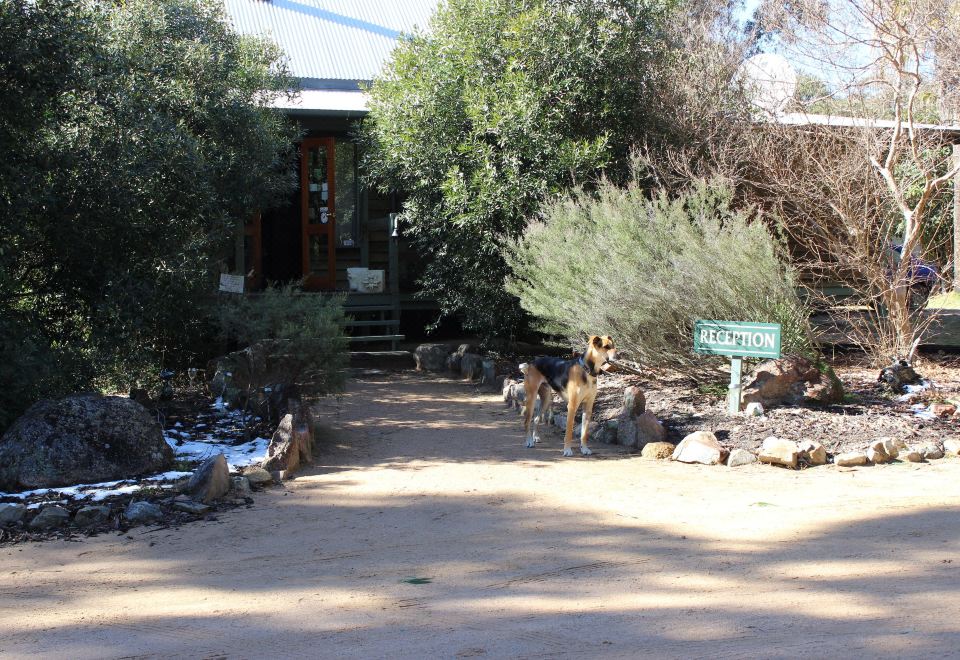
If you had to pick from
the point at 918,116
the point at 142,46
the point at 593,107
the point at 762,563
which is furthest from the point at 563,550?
the point at 918,116

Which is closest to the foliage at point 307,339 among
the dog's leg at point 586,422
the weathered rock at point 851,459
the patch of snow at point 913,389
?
the dog's leg at point 586,422

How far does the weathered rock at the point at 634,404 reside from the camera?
832 centimetres

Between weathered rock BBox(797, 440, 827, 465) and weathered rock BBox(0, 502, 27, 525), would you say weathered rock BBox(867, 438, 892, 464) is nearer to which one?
weathered rock BBox(797, 440, 827, 465)

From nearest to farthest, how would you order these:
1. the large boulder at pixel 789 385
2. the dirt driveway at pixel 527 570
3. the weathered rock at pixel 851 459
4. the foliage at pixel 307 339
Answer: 1. the dirt driveway at pixel 527 570
2. the weathered rock at pixel 851 459
3. the large boulder at pixel 789 385
4. the foliage at pixel 307 339

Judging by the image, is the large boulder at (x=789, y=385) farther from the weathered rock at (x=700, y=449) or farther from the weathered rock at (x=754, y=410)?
the weathered rock at (x=700, y=449)

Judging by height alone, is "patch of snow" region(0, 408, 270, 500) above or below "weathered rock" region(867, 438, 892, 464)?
Answer: below

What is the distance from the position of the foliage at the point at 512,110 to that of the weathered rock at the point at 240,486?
571 cm

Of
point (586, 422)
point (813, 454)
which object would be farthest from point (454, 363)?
point (813, 454)

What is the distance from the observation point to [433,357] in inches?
521

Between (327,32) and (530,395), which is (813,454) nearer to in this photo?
(530,395)

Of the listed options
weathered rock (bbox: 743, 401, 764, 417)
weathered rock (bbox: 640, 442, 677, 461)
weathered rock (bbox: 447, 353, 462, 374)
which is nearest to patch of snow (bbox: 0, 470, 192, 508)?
weathered rock (bbox: 640, 442, 677, 461)

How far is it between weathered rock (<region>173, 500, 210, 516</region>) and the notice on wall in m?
5.51

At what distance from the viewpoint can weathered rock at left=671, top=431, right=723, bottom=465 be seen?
7219mm

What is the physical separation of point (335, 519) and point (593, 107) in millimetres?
7517
